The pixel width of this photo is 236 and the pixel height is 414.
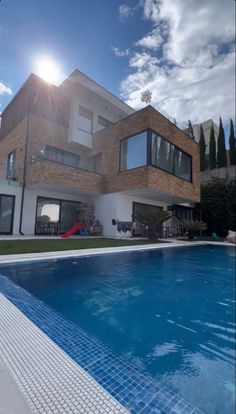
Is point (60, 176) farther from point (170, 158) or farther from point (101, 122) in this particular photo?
point (101, 122)

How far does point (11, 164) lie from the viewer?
15.0 meters

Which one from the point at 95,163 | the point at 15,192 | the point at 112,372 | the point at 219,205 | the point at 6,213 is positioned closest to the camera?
the point at 112,372

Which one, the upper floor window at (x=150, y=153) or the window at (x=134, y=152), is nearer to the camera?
the upper floor window at (x=150, y=153)

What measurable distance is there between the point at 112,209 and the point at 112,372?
11.6 metres

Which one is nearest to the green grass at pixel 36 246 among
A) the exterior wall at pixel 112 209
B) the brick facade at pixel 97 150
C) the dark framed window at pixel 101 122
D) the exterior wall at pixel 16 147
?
the brick facade at pixel 97 150

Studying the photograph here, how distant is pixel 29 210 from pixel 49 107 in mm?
6785

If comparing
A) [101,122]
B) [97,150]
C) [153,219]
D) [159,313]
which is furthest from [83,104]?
[159,313]

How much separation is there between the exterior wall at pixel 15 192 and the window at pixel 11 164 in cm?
224

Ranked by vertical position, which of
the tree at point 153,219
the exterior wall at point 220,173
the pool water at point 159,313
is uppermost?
the exterior wall at point 220,173

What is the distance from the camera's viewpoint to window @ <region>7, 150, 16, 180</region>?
1402 cm

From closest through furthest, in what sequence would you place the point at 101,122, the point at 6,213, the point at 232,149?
the point at 6,213 → the point at 101,122 → the point at 232,149

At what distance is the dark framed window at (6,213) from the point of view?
11.5 meters

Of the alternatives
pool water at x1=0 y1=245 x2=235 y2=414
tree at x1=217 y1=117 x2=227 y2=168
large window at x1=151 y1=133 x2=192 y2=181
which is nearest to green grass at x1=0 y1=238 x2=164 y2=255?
pool water at x1=0 y1=245 x2=235 y2=414

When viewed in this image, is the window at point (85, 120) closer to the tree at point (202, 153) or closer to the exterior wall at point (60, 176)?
the exterior wall at point (60, 176)
